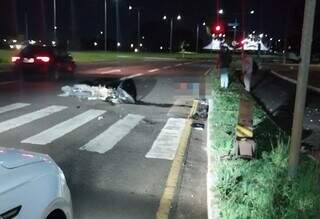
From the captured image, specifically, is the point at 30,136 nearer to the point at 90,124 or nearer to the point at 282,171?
the point at 90,124

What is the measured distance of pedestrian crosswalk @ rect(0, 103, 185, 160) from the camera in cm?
1034

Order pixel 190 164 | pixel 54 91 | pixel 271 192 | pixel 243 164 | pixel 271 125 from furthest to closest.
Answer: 1. pixel 54 91
2. pixel 271 125
3. pixel 190 164
4. pixel 243 164
5. pixel 271 192

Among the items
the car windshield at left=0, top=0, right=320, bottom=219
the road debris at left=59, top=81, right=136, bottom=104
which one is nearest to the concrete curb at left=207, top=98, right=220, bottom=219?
the car windshield at left=0, top=0, right=320, bottom=219

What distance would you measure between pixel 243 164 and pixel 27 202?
14.3 feet

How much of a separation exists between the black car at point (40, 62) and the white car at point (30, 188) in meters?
20.9

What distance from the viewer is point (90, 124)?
1300cm

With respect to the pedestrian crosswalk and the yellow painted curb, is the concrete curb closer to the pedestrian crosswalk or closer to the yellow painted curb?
the yellow painted curb

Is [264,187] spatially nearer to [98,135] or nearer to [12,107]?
[98,135]

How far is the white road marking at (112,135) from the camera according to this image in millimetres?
10289

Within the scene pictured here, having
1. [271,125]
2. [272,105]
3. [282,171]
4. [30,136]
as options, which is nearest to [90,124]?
[30,136]

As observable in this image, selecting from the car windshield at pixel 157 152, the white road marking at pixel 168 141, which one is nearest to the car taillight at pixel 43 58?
the car windshield at pixel 157 152

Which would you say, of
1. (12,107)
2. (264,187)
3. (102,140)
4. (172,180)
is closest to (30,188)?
(264,187)

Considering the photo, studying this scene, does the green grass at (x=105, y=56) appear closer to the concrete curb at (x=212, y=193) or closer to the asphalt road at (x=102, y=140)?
the asphalt road at (x=102, y=140)

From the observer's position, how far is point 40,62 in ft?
80.8
